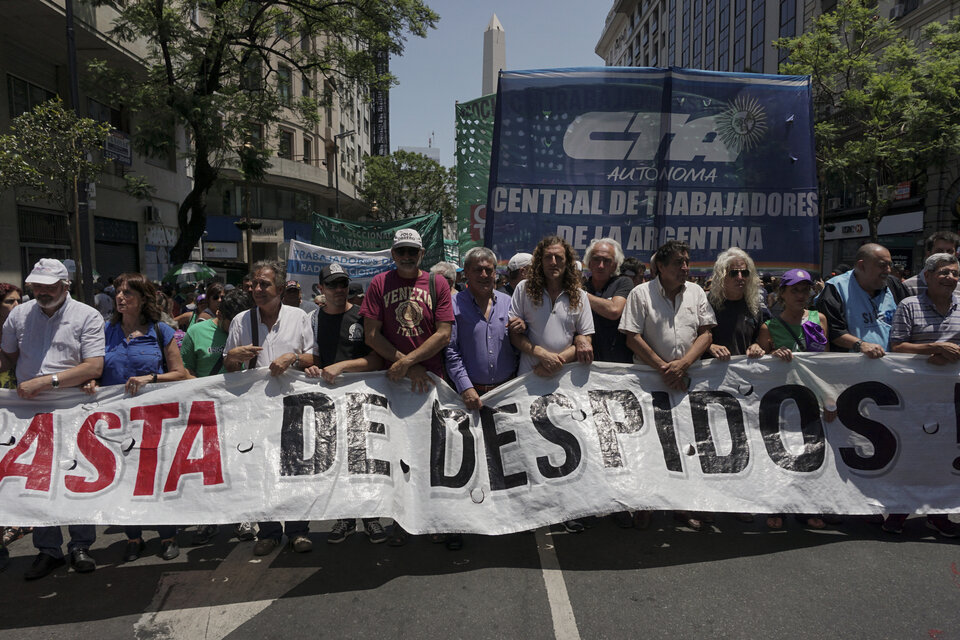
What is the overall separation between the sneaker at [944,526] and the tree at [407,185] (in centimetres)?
4540

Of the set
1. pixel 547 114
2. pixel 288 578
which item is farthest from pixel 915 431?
pixel 288 578

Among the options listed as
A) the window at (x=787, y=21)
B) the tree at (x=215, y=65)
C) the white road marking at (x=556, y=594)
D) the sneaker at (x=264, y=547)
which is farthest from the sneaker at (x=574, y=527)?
the window at (x=787, y=21)

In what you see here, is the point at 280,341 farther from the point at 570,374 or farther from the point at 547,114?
the point at 547,114

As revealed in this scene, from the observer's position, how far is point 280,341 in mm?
4250

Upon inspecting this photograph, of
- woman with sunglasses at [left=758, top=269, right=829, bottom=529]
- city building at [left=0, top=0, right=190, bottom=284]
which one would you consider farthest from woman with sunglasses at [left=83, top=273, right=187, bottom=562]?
city building at [left=0, top=0, right=190, bottom=284]

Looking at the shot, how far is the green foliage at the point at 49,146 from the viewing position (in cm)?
1141

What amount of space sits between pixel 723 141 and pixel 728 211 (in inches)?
23.3

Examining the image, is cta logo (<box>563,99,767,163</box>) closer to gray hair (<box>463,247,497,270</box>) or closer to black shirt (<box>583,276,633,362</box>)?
black shirt (<box>583,276,633,362</box>)

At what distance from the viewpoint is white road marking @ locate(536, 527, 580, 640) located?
3.06 m

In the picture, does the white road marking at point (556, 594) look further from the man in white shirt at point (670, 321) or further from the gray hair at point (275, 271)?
the gray hair at point (275, 271)

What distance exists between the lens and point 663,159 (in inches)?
212

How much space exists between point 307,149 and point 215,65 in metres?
23.6

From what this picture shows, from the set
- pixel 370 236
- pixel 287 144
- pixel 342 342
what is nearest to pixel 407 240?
pixel 342 342

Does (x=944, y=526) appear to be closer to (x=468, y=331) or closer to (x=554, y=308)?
(x=554, y=308)
